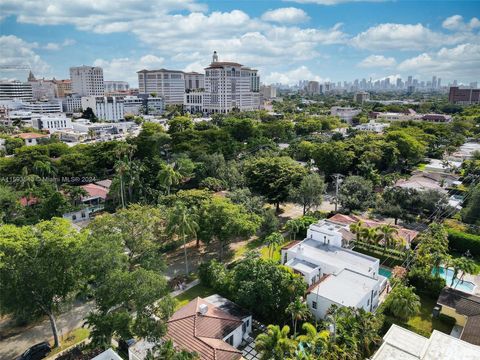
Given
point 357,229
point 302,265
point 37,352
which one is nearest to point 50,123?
point 37,352

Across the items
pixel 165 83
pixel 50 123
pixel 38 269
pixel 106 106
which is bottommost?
pixel 38 269

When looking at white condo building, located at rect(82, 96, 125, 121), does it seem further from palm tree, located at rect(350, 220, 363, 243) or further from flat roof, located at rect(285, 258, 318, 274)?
flat roof, located at rect(285, 258, 318, 274)

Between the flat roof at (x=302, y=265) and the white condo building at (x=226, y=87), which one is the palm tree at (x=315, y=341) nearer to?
the flat roof at (x=302, y=265)

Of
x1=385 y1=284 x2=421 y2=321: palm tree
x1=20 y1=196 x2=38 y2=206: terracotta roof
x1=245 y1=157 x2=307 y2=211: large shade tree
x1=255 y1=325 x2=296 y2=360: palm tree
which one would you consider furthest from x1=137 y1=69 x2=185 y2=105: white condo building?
x1=255 y1=325 x2=296 y2=360: palm tree

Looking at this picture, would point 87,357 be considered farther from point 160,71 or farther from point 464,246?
point 160,71

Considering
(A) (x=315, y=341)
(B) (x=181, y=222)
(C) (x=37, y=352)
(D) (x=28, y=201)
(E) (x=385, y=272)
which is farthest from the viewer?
(D) (x=28, y=201)

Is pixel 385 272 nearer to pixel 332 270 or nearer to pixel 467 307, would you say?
pixel 332 270
